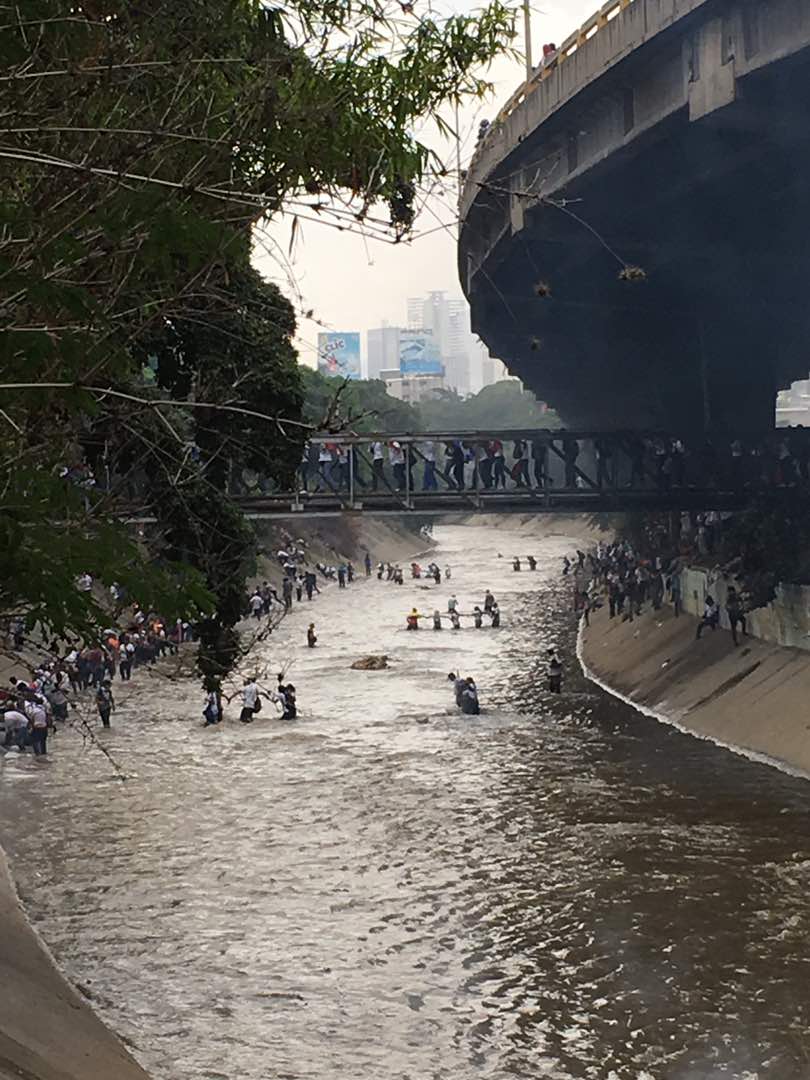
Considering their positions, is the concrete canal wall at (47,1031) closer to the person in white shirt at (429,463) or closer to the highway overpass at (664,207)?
the highway overpass at (664,207)

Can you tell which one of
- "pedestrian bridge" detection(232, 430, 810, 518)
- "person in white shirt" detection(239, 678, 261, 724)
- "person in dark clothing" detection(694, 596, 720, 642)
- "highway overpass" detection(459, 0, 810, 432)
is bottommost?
"person in white shirt" detection(239, 678, 261, 724)

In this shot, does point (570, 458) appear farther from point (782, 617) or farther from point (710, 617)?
point (782, 617)

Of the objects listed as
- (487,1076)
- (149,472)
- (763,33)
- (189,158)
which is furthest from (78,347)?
(763,33)

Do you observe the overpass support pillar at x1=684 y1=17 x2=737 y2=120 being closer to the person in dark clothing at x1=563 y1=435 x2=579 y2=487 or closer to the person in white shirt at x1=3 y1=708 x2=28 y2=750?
the person in dark clothing at x1=563 y1=435 x2=579 y2=487

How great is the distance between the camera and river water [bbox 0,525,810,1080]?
1809cm

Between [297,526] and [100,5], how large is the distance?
314ft

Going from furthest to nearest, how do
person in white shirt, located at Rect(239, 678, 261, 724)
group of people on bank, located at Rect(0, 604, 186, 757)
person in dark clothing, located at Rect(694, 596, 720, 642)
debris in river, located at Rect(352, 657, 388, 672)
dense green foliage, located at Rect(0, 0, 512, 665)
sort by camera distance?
debris in river, located at Rect(352, 657, 388, 672) < person in dark clothing, located at Rect(694, 596, 720, 642) < person in white shirt, located at Rect(239, 678, 261, 724) < group of people on bank, located at Rect(0, 604, 186, 757) < dense green foliage, located at Rect(0, 0, 512, 665)

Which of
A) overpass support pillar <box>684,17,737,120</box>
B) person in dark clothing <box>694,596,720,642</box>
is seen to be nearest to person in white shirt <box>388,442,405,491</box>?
person in dark clothing <box>694,596,720,642</box>

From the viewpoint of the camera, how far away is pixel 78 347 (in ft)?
32.4

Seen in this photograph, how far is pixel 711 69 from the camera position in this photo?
84.7ft

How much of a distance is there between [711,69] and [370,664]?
30.2 m

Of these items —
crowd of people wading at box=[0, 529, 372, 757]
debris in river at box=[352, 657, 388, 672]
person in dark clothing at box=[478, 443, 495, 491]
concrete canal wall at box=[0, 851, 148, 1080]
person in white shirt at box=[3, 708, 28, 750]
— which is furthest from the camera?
debris in river at box=[352, 657, 388, 672]

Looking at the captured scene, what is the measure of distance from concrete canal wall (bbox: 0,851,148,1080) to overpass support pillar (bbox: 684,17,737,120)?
16998mm

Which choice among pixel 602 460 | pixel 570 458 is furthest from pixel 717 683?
pixel 602 460
